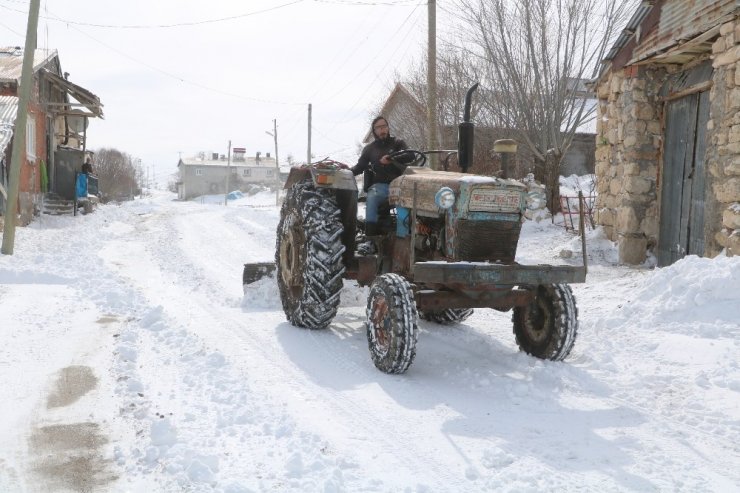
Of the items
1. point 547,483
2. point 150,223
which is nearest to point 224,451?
point 547,483

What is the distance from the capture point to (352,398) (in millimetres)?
4430

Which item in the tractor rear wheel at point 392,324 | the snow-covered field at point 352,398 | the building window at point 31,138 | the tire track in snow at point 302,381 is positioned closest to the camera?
the snow-covered field at point 352,398

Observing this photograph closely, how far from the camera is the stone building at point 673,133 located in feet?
26.2

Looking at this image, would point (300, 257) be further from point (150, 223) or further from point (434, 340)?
point (150, 223)

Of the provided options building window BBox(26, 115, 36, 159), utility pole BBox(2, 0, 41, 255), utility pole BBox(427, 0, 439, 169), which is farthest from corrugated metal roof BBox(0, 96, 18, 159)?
utility pole BBox(427, 0, 439, 169)

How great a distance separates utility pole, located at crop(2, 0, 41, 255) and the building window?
25.6 ft

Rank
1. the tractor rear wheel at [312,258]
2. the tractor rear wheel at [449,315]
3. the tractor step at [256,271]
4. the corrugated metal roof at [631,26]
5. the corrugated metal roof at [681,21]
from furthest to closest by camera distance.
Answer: the corrugated metal roof at [631,26]
the corrugated metal roof at [681,21]
the tractor step at [256,271]
the tractor rear wheel at [449,315]
the tractor rear wheel at [312,258]

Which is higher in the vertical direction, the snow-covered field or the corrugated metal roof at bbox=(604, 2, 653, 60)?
the corrugated metal roof at bbox=(604, 2, 653, 60)

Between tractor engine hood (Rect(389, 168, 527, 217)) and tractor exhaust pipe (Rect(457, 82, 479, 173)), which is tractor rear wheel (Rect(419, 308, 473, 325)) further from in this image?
tractor exhaust pipe (Rect(457, 82, 479, 173))

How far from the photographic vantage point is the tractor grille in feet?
16.5

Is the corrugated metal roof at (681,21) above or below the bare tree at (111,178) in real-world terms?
above

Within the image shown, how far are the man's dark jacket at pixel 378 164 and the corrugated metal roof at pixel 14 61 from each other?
51.9 feet

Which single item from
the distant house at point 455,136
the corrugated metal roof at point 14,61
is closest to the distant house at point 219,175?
the corrugated metal roof at point 14,61

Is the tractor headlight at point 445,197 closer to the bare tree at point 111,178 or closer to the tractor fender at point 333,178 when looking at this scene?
the tractor fender at point 333,178
